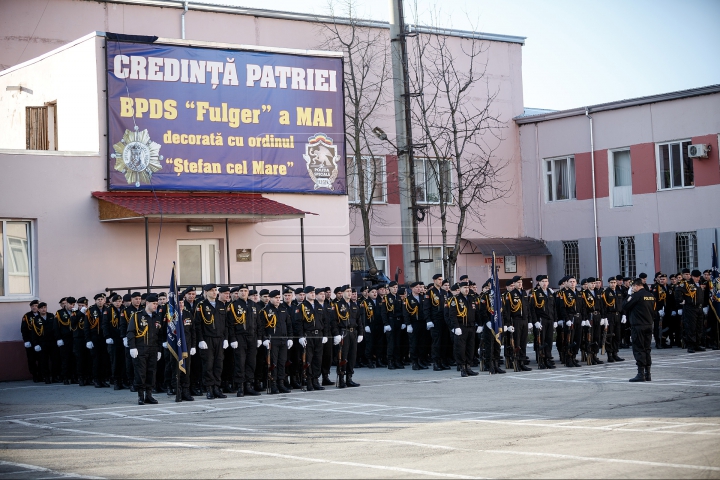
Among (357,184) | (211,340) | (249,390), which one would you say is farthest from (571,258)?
(211,340)

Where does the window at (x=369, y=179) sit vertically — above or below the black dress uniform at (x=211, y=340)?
above

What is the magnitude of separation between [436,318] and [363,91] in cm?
1377

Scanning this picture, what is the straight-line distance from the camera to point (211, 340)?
17.6 metres

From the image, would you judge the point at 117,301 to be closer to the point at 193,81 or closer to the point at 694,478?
the point at 193,81

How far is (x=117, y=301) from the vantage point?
20.4 m

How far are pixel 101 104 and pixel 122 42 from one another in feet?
5.49

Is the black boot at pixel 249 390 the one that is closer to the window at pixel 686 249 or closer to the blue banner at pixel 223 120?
the blue banner at pixel 223 120

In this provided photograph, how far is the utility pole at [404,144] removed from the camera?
2281cm

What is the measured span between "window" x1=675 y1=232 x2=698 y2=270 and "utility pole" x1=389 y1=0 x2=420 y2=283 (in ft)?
41.8

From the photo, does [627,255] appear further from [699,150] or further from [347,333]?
[347,333]

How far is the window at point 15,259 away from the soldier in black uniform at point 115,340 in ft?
11.3

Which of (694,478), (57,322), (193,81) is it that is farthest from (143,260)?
(694,478)

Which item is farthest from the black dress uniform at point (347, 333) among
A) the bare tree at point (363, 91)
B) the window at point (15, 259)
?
the bare tree at point (363, 91)

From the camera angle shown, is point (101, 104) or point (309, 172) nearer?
point (101, 104)
